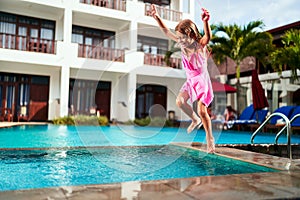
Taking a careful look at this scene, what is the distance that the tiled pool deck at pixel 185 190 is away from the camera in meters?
1.83

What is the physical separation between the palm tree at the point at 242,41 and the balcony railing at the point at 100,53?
5.23 m

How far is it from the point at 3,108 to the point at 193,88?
1332 centimetres

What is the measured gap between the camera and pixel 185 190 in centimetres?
202

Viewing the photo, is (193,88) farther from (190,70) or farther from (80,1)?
(80,1)

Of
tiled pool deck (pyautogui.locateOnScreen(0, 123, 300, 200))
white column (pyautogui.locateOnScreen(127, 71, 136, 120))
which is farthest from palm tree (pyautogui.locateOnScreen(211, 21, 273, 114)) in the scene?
tiled pool deck (pyautogui.locateOnScreen(0, 123, 300, 200))

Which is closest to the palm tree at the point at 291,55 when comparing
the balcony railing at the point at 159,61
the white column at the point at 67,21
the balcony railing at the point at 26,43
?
the balcony railing at the point at 159,61

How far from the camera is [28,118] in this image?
1541 centimetres

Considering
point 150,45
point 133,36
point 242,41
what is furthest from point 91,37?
point 242,41

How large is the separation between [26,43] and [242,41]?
10675mm

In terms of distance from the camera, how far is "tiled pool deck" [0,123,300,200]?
5.99 ft

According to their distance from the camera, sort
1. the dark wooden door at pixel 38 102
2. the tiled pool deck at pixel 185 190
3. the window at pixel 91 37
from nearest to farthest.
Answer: the tiled pool deck at pixel 185 190
the dark wooden door at pixel 38 102
the window at pixel 91 37

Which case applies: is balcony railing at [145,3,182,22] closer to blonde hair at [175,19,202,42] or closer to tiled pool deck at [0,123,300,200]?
blonde hair at [175,19,202,42]

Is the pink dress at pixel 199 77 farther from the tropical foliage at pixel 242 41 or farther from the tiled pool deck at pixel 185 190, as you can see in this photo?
the tropical foliage at pixel 242 41

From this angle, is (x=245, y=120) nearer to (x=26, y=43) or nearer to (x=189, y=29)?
(x=189, y=29)
